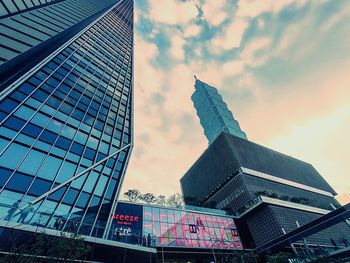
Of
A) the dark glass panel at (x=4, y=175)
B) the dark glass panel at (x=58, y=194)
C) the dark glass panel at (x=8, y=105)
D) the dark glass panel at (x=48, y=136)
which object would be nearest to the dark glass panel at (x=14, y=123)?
the dark glass panel at (x=8, y=105)

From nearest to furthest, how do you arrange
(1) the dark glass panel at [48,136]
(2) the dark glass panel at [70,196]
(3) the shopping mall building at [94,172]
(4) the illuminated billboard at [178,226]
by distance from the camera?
(3) the shopping mall building at [94,172]
(2) the dark glass panel at [70,196]
(1) the dark glass panel at [48,136]
(4) the illuminated billboard at [178,226]

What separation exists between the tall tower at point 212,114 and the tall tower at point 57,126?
100 m

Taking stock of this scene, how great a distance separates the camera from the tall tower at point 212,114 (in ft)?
453

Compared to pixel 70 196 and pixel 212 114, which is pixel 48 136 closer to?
pixel 70 196

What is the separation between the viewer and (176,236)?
38.4 m

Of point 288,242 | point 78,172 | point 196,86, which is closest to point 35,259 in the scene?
point 78,172

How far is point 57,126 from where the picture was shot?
28.2m

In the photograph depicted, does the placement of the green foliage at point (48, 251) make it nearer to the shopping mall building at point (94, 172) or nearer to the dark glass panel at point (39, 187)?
the shopping mall building at point (94, 172)

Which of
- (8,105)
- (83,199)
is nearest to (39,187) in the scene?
(83,199)

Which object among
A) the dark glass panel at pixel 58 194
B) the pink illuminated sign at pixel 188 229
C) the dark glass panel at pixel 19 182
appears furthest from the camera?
the pink illuminated sign at pixel 188 229

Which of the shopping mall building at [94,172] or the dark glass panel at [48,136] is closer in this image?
the shopping mall building at [94,172]

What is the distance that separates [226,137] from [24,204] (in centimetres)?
6734

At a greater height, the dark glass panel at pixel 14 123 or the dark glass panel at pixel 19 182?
the dark glass panel at pixel 14 123

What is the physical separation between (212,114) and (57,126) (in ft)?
424
